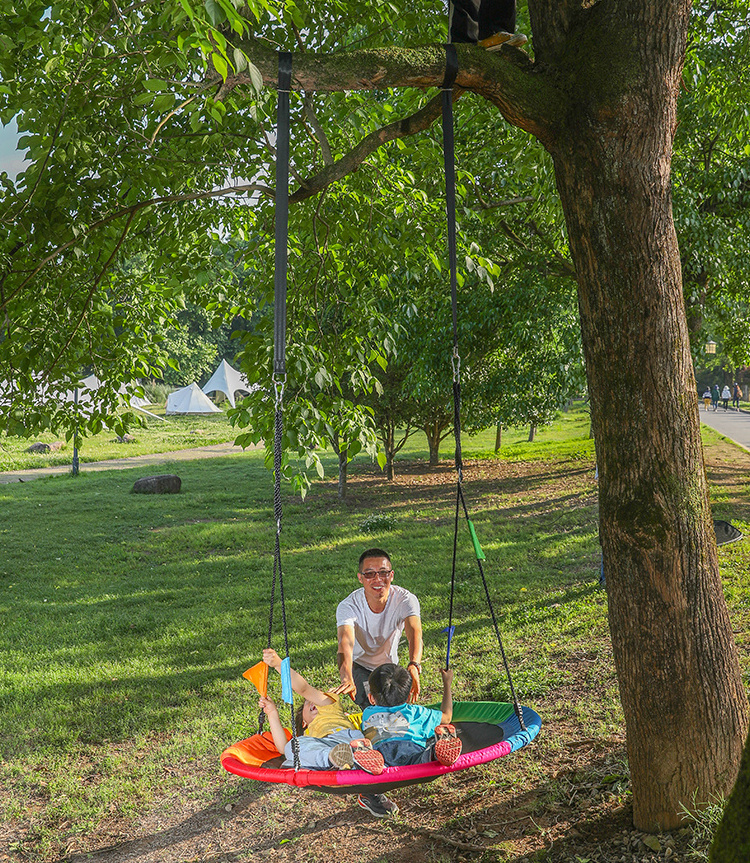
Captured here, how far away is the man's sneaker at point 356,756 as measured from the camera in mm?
3281

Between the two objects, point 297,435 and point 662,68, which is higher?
point 662,68

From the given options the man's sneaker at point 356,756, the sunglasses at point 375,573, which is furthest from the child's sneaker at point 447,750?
the sunglasses at point 375,573

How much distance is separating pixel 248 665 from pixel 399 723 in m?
2.77

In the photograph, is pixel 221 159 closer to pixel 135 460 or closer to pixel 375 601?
pixel 375 601

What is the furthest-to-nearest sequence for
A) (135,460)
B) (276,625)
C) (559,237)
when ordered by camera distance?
(135,460)
(559,237)
(276,625)

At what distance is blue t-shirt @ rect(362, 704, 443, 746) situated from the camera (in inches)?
142

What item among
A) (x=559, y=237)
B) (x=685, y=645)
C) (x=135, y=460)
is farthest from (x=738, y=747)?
(x=135, y=460)

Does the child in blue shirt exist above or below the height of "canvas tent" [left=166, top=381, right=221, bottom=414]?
below

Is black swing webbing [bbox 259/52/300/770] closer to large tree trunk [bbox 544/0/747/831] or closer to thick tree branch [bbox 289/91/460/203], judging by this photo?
thick tree branch [bbox 289/91/460/203]

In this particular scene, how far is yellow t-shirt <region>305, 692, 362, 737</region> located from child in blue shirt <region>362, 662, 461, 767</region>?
161mm

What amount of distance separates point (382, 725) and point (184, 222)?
12.1 ft

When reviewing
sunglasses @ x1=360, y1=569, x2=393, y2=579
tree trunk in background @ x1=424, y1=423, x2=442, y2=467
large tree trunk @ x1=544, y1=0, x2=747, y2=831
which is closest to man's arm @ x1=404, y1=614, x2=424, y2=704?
sunglasses @ x1=360, y1=569, x2=393, y2=579

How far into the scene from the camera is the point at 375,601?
417 cm

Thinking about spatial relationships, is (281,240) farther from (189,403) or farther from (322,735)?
(189,403)
